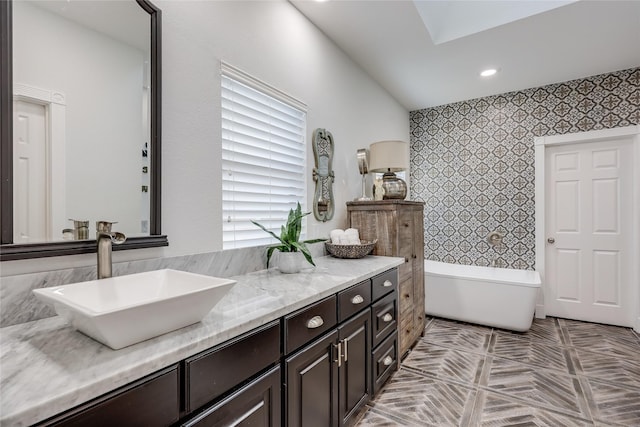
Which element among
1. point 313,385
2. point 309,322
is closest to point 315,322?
point 309,322

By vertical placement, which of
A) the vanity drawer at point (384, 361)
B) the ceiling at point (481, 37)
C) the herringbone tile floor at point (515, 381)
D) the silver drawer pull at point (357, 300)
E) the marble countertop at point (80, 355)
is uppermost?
the ceiling at point (481, 37)

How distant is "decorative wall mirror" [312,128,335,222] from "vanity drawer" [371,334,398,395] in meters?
1.06

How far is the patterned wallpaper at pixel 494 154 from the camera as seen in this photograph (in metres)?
3.39

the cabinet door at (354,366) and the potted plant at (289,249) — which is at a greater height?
the potted plant at (289,249)

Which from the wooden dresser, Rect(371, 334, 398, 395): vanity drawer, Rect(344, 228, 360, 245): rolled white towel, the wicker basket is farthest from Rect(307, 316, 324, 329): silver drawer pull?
the wooden dresser

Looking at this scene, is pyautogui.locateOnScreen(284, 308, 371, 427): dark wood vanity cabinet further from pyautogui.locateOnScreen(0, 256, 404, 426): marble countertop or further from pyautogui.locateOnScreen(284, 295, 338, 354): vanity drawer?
pyautogui.locateOnScreen(0, 256, 404, 426): marble countertop

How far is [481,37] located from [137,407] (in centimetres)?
326

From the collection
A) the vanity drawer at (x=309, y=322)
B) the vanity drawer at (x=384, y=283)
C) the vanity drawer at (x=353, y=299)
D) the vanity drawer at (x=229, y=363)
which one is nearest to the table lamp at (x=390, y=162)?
the vanity drawer at (x=384, y=283)

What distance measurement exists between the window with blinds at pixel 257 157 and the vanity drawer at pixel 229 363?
73 cm

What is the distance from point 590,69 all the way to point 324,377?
4039 mm

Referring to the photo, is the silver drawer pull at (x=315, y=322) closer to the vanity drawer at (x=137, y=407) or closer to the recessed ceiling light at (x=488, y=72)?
the vanity drawer at (x=137, y=407)

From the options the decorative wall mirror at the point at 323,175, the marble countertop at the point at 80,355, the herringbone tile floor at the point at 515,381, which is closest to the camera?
the marble countertop at the point at 80,355

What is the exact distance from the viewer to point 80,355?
77 cm

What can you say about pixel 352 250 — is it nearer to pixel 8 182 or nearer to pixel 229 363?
pixel 229 363
